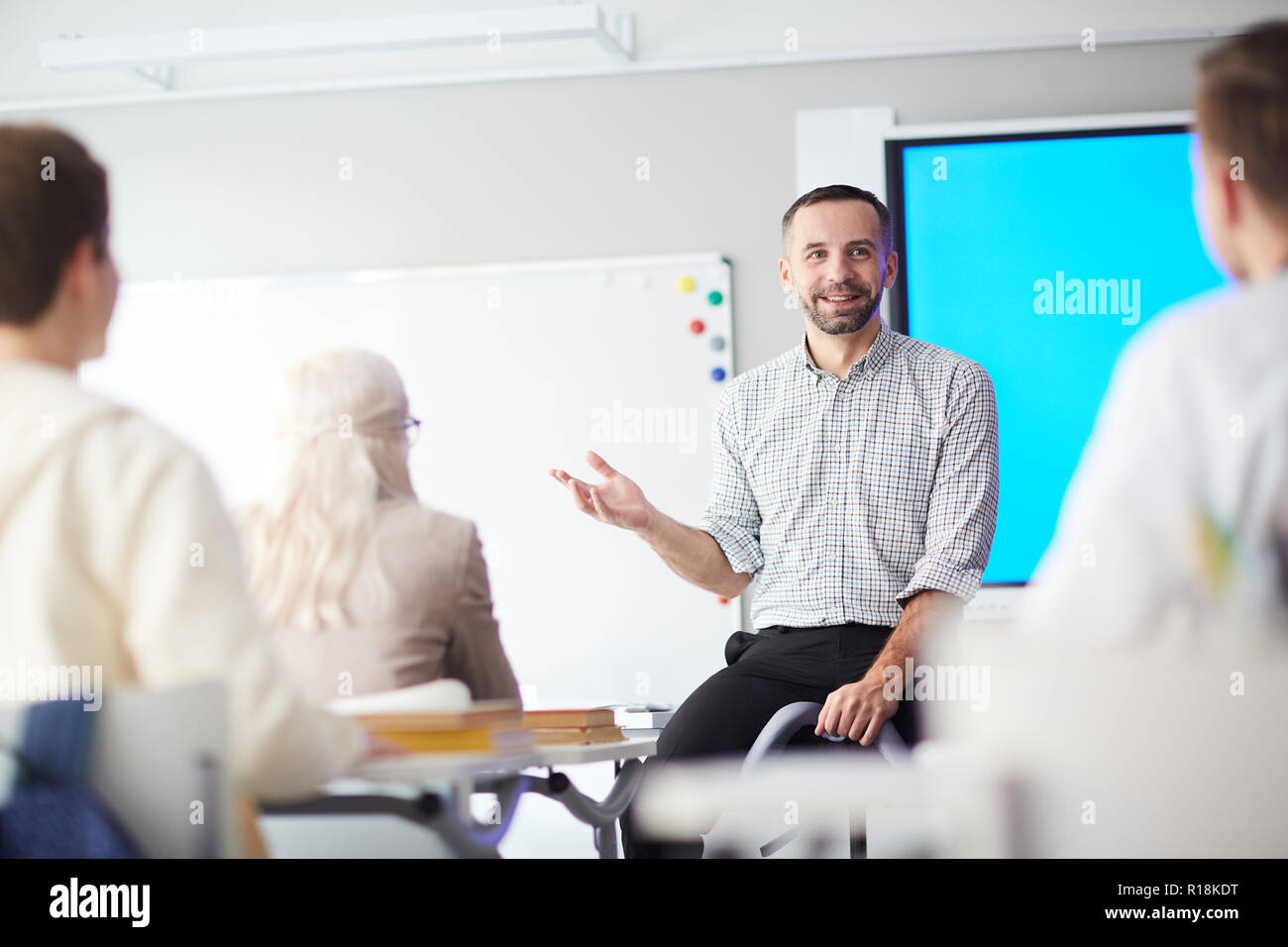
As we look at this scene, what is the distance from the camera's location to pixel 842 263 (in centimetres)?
241

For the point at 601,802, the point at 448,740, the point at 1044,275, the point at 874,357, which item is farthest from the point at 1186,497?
the point at 1044,275

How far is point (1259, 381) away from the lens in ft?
3.19

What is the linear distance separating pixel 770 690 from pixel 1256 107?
143 centimetres

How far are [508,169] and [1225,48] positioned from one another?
2629 millimetres

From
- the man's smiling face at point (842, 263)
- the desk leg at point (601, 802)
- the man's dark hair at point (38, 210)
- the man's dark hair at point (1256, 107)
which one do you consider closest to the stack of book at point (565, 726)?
the desk leg at point (601, 802)

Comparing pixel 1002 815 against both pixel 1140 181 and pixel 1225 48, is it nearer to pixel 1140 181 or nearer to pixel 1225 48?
pixel 1225 48

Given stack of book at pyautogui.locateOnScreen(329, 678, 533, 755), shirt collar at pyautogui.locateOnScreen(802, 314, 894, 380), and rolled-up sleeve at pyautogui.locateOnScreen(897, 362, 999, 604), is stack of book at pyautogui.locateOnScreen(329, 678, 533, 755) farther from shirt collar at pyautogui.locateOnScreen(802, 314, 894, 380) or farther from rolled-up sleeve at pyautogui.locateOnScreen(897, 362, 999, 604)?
shirt collar at pyautogui.locateOnScreen(802, 314, 894, 380)

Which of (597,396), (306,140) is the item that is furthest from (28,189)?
(306,140)

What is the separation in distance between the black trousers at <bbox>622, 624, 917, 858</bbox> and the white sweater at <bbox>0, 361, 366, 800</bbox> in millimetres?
1173

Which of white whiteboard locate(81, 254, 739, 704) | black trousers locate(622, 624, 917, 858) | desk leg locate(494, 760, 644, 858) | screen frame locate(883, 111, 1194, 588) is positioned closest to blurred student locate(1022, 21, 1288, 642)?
desk leg locate(494, 760, 644, 858)

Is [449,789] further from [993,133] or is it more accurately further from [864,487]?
[993,133]

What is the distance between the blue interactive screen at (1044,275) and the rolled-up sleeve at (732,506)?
2.93 ft

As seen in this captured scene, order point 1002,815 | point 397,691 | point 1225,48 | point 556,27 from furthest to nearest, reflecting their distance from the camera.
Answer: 1. point 556,27
2. point 397,691
3. point 1225,48
4. point 1002,815

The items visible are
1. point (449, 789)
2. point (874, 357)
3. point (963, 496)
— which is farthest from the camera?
point (874, 357)
